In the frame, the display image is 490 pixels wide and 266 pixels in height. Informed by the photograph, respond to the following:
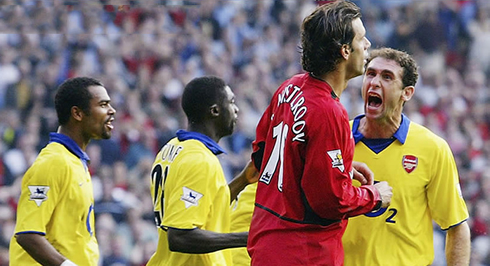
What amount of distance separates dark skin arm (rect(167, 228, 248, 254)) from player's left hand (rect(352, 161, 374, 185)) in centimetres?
86

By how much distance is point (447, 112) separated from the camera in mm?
15016

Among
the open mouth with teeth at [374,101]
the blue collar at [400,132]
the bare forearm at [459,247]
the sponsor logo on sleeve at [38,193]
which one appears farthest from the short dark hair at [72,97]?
the bare forearm at [459,247]

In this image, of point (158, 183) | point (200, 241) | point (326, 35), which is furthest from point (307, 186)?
point (158, 183)

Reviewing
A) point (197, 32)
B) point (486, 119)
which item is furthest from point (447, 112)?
point (197, 32)

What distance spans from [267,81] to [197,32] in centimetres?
143

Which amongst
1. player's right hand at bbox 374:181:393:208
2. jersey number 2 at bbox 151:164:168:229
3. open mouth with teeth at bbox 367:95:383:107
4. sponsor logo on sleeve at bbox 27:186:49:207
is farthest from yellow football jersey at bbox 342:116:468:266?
sponsor logo on sleeve at bbox 27:186:49:207

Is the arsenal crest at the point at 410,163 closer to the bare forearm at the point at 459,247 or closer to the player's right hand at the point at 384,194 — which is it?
the bare forearm at the point at 459,247

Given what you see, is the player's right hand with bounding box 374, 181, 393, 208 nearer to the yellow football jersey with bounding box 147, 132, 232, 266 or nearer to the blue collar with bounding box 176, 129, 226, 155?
the yellow football jersey with bounding box 147, 132, 232, 266

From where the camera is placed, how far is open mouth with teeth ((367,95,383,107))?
556cm

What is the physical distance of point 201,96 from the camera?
19.9 feet

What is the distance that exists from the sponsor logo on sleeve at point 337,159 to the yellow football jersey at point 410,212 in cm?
108

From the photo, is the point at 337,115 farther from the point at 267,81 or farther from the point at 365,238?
the point at 267,81

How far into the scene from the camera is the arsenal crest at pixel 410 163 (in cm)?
547

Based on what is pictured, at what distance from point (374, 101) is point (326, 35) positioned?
1162 mm
